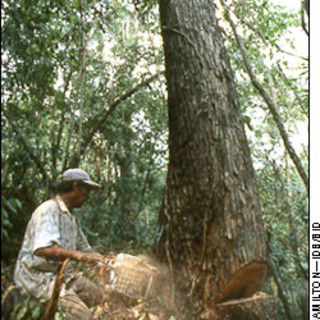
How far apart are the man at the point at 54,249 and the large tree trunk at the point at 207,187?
0.67m

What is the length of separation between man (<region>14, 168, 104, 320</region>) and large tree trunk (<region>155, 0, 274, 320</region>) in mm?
667

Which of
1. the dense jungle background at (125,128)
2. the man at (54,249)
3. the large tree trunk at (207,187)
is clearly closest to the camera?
the large tree trunk at (207,187)

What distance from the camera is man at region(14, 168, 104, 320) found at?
280 cm

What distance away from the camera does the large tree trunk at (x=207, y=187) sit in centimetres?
264

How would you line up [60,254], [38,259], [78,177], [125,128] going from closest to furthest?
1. [60,254]
2. [38,259]
3. [78,177]
4. [125,128]

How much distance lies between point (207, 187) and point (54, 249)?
1183 mm

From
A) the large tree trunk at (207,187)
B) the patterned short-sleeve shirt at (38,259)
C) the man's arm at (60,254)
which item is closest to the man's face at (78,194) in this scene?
the patterned short-sleeve shirt at (38,259)

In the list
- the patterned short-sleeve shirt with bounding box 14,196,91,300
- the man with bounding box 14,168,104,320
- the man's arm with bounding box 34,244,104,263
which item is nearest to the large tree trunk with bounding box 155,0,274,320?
the man's arm with bounding box 34,244,104,263

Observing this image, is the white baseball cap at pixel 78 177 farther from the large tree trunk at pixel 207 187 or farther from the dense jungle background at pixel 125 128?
the dense jungle background at pixel 125 128

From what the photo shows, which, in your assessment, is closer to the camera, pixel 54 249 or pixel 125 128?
pixel 54 249

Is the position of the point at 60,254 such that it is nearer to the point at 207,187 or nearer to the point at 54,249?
the point at 54,249

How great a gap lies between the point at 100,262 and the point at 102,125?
4.64 metres

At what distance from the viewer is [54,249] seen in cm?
279

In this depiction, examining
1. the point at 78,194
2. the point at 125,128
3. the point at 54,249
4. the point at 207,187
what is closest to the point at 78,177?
the point at 78,194
